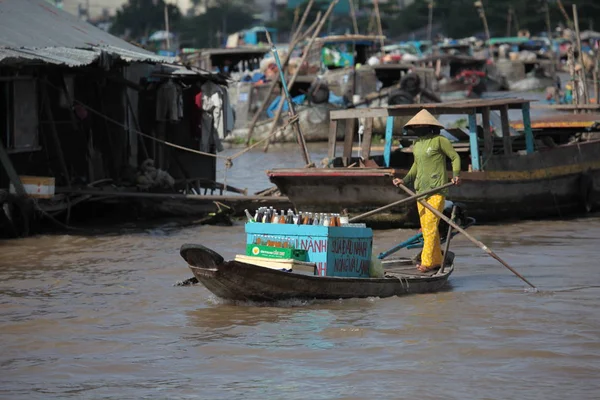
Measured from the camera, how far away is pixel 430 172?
9.56 metres

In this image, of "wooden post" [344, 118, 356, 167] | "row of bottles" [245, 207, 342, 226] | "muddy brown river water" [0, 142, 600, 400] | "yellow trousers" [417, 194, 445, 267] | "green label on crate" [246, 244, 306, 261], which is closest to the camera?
"muddy brown river water" [0, 142, 600, 400]

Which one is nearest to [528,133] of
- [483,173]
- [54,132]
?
[483,173]

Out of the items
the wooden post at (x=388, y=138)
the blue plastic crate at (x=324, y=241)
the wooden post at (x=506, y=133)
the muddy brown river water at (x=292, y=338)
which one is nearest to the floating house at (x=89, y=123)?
the muddy brown river water at (x=292, y=338)

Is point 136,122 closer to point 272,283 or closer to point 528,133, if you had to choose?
point 528,133

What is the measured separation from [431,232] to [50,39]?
20.0ft

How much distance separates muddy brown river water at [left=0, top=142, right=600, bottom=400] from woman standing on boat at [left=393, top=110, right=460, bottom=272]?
1.27ft

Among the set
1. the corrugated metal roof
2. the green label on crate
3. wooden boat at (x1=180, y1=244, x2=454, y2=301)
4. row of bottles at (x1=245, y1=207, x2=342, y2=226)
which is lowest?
wooden boat at (x1=180, y1=244, x2=454, y2=301)

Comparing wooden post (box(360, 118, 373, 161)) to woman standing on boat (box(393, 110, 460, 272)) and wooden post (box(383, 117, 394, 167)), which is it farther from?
woman standing on boat (box(393, 110, 460, 272))

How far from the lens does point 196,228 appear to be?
46.0 ft

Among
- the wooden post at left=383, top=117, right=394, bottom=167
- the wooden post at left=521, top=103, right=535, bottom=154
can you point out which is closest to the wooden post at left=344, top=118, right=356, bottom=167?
the wooden post at left=383, top=117, right=394, bottom=167

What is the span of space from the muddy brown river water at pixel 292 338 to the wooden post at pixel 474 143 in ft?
7.81

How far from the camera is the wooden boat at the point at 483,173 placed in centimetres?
1301

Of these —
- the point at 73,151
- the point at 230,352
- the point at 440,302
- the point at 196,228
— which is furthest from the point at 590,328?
the point at 73,151

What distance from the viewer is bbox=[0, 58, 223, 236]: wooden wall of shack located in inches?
513
